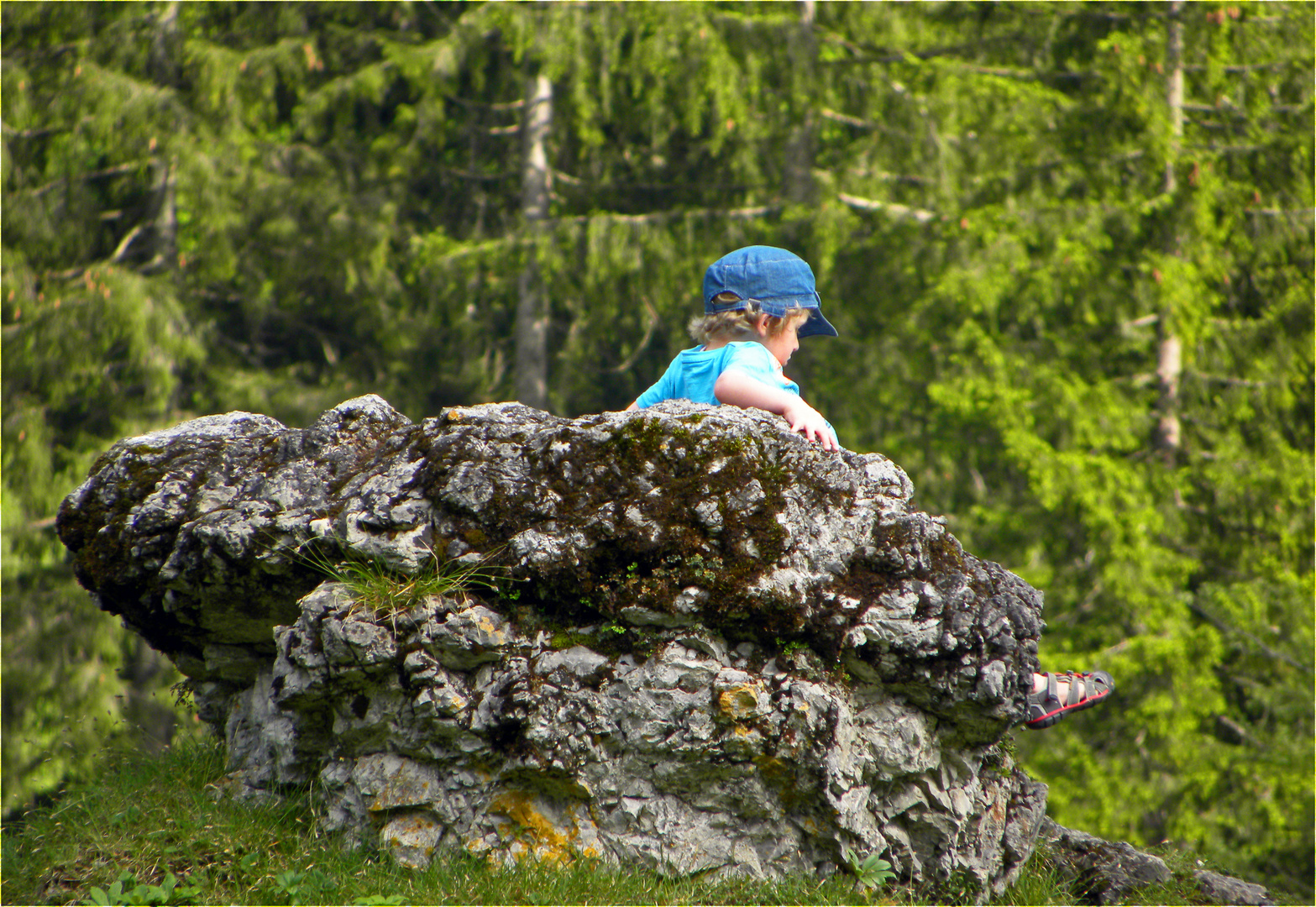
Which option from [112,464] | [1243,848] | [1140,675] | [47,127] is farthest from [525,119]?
[1243,848]

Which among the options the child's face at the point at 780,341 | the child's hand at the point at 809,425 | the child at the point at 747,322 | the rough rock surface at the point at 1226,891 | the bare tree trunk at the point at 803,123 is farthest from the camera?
the bare tree trunk at the point at 803,123

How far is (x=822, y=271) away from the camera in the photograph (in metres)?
12.8

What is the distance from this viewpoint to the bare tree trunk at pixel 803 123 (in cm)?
1309

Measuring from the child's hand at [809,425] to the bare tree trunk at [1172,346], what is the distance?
9.78 metres

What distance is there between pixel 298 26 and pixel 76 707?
9.77 metres

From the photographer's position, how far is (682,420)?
3506mm

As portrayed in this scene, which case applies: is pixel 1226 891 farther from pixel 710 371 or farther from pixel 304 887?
pixel 304 887

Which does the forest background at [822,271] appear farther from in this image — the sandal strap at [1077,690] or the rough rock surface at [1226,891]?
the sandal strap at [1077,690]

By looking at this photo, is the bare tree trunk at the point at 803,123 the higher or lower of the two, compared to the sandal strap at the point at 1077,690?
higher

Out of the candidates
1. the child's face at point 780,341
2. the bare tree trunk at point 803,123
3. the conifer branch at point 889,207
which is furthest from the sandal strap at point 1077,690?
the bare tree trunk at point 803,123

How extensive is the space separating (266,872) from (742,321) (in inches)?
104

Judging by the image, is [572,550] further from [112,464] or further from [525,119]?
[525,119]

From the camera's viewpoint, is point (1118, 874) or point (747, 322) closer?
point (1118, 874)

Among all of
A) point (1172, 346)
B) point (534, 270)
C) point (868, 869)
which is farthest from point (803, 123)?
point (868, 869)
